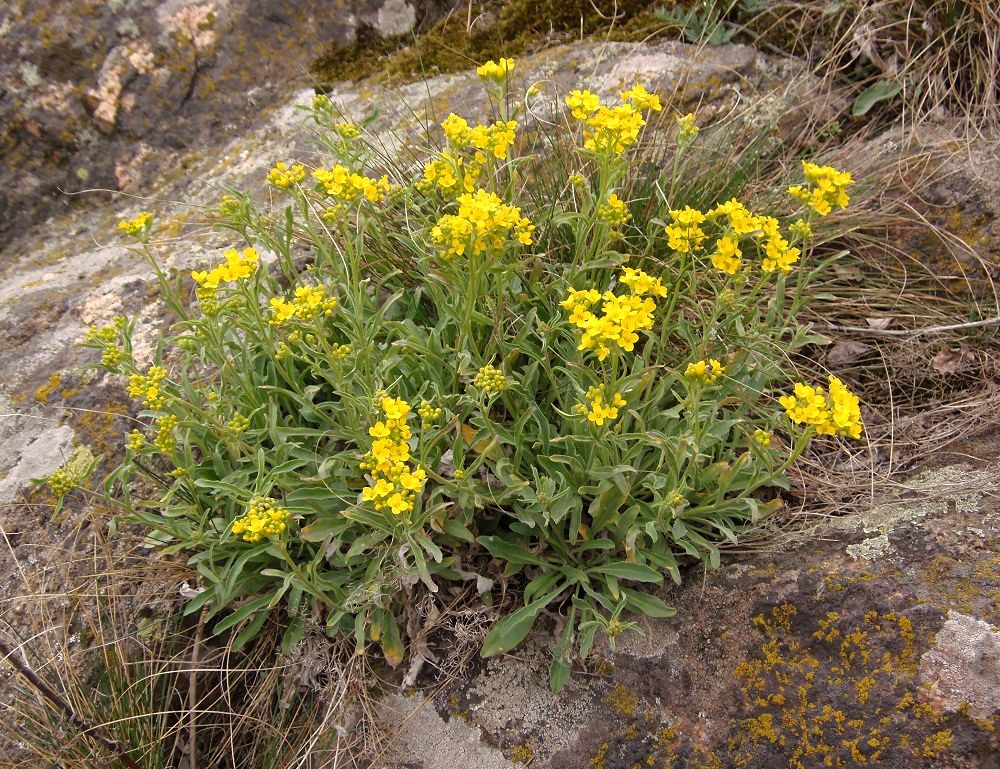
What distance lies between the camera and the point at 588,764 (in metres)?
1.92

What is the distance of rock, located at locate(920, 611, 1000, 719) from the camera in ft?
5.41

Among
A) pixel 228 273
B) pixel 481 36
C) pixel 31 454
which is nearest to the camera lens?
pixel 228 273

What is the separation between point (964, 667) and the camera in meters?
1.69

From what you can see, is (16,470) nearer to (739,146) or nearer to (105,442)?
(105,442)

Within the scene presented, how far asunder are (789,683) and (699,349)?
2.96 feet

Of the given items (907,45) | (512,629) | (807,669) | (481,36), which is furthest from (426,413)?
(907,45)

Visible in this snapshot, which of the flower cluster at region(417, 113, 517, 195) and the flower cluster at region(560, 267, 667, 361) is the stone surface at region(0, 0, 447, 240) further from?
the flower cluster at region(560, 267, 667, 361)

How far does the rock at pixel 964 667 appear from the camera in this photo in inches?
64.9

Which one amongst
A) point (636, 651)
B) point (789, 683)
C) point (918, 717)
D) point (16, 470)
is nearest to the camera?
point (918, 717)

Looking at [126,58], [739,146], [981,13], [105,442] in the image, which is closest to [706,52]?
[739,146]

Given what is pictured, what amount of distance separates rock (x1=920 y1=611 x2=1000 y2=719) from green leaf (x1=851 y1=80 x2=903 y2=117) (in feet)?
8.23

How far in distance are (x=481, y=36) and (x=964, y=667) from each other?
330cm

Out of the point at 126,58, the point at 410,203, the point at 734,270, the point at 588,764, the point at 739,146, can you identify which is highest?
the point at 126,58

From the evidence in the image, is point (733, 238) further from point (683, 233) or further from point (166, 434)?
point (166, 434)
